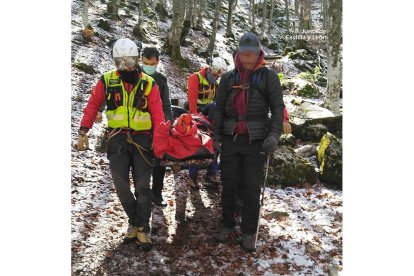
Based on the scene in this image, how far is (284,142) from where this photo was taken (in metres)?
8.37

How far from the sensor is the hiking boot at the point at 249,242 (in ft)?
16.1

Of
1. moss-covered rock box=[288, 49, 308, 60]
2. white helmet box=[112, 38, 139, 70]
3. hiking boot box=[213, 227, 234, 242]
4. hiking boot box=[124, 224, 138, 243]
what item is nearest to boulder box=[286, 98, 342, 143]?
hiking boot box=[213, 227, 234, 242]

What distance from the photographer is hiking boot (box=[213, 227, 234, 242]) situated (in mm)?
5113

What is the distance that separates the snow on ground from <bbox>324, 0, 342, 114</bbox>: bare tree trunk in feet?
14.1

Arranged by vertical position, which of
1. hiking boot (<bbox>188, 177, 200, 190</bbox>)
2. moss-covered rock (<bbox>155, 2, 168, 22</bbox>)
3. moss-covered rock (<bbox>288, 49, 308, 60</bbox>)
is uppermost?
moss-covered rock (<bbox>155, 2, 168, 22</bbox>)

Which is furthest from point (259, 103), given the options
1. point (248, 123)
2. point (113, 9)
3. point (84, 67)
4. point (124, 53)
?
point (113, 9)

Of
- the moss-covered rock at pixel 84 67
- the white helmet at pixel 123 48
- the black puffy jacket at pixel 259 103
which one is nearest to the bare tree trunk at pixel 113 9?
the moss-covered rock at pixel 84 67

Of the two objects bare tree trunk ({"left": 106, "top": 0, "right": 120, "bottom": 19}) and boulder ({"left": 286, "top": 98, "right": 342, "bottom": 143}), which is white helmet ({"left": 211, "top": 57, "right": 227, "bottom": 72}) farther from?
bare tree trunk ({"left": 106, "top": 0, "right": 120, "bottom": 19})

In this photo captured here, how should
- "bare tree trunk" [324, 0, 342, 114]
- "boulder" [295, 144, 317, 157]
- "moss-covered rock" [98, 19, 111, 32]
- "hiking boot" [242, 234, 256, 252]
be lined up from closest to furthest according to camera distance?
"hiking boot" [242, 234, 256, 252] → "boulder" [295, 144, 317, 157] → "bare tree trunk" [324, 0, 342, 114] → "moss-covered rock" [98, 19, 111, 32]

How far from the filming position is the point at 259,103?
4789 mm
